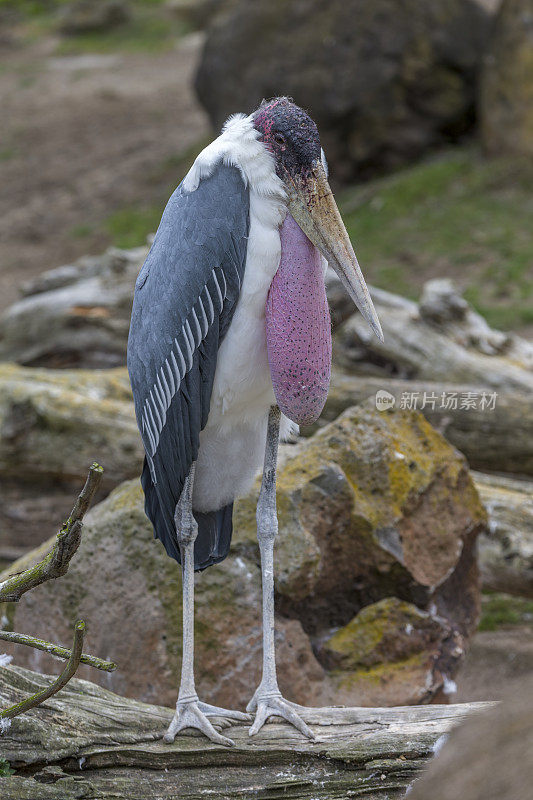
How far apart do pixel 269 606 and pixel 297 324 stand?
91 cm

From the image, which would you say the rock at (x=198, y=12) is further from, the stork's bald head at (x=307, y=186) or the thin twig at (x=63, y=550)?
the thin twig at (x=63, y=550)

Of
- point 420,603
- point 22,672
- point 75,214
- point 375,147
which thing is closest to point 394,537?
point 420,603

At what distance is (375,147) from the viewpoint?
32.8ft

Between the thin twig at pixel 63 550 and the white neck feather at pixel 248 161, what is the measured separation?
3.27 feet

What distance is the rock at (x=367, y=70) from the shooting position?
9758 millimetres

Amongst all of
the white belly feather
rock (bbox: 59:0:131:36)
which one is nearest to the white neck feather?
the white belly feather

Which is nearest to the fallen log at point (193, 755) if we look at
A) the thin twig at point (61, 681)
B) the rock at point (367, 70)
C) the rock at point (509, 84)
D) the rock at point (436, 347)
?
the thin twig at point (61, 681)

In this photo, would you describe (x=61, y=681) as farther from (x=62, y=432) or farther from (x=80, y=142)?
(x=80, y=142)

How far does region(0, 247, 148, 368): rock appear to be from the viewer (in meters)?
5.74

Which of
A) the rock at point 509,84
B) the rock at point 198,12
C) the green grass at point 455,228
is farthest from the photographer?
the rock at point 198,12

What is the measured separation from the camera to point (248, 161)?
8.95 feet

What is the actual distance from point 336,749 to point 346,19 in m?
8.38

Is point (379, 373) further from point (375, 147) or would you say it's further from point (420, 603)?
point (375, 147)

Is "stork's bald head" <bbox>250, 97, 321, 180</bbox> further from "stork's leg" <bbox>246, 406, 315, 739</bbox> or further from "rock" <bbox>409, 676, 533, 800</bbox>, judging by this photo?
"rock" <bbox>409, 676, 533, 800</bbox>
